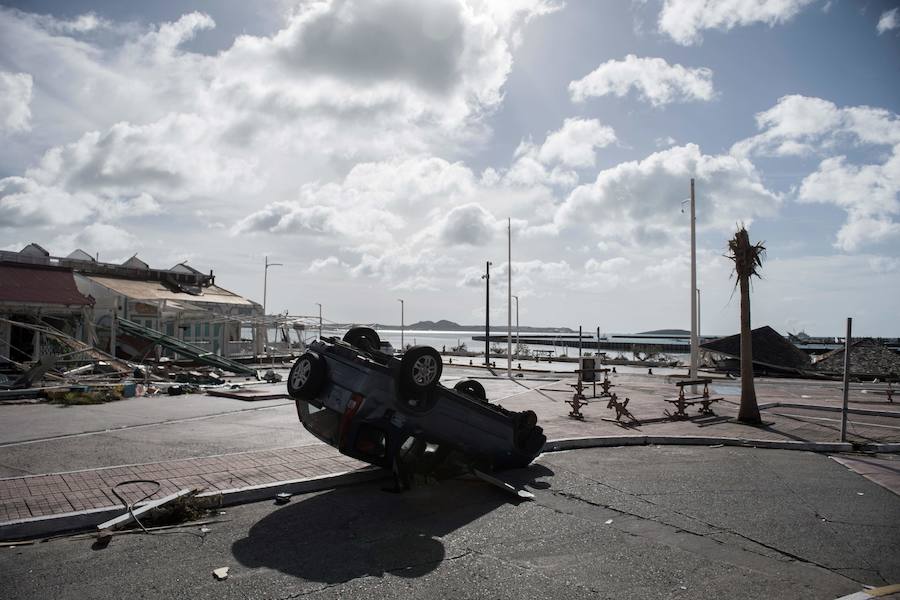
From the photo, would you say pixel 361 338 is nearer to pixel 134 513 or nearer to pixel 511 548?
pixel 134 513

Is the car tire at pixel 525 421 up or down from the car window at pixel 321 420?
down

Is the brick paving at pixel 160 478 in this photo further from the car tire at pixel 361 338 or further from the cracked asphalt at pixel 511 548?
the car tire at pixel 361 338

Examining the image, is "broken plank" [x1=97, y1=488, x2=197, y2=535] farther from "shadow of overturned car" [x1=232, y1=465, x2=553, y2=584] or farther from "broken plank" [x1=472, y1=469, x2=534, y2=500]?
"broken plank" [x1=472, y1=469, x2=534, y2=500]

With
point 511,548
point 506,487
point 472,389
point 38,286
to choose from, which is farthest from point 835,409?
point 38,286

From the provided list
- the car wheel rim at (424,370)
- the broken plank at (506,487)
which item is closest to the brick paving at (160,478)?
the broken plank at (506,487)

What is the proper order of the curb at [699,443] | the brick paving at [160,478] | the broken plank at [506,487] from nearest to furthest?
the brick paving at [160,478] < the broken plank at [506,487] < the curb at [699,443]

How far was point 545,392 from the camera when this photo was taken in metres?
22.1

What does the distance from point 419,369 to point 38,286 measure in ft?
91.6

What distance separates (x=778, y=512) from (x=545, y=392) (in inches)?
606

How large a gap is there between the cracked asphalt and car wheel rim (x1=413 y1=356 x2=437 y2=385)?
1446 millimetres

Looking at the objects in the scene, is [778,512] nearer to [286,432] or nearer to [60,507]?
[60,507]

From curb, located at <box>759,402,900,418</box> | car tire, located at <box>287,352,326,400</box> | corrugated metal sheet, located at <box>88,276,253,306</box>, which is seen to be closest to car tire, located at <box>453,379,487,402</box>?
car tire, located at <box>287,352,326,400</box>

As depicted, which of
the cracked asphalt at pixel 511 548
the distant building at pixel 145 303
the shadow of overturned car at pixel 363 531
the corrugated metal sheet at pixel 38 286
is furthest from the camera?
the distant building at pixel 145 303

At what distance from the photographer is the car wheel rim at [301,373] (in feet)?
23.2
